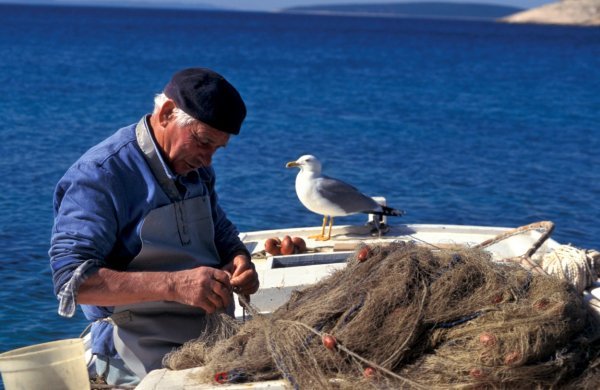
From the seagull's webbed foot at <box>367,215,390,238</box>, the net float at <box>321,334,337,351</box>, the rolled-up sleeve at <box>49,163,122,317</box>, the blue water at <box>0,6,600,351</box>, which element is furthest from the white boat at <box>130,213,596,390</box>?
the blue water at <box>0,6,600,351</box>

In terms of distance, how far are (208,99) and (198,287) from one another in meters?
0.71

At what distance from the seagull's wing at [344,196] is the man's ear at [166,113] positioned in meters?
4.39

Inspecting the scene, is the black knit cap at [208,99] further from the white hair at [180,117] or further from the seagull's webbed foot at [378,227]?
the seagull's webbed foot at [378,227]

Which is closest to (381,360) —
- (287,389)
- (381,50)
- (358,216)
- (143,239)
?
(287,389)

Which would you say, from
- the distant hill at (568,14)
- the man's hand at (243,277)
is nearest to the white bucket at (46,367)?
the man's hand at (243,277)

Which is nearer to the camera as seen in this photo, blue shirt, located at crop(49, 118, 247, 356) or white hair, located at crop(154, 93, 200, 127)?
blue shirt, located at crop(49, 118, 247, 356)

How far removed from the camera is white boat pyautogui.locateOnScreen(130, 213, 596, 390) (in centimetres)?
347

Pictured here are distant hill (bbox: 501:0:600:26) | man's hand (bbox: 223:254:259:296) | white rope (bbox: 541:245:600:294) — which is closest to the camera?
man's hand (bbox: 223:254:259:296)

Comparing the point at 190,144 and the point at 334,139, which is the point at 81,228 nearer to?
the point at 190,144

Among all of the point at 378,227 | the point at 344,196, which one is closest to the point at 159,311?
the point at 378,227

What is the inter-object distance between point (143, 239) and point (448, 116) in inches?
896

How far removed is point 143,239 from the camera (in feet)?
12.4

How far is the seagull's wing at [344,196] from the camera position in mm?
8117

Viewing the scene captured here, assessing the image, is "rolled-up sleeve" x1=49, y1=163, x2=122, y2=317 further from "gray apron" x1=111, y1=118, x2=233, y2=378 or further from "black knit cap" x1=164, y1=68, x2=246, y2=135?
"black knit cap" x1=164, y1=68, x2=246, y2=135
